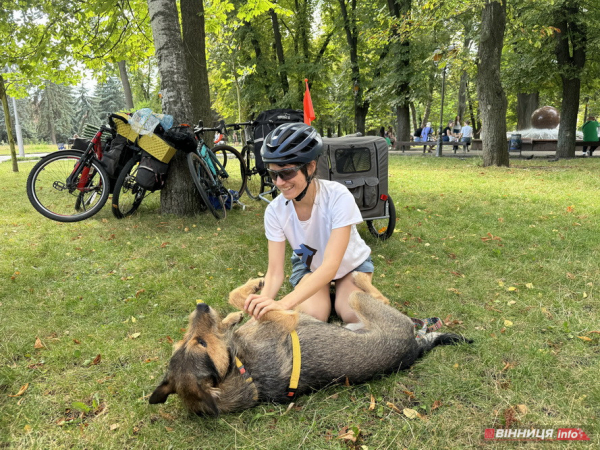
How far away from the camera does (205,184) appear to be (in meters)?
6.55

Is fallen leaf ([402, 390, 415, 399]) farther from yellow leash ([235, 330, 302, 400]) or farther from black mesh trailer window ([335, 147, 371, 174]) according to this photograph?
black mesh trailer window ([335, 147, 371, 174])

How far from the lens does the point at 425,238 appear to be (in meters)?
5.68

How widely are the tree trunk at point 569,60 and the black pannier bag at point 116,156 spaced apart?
15.7 m

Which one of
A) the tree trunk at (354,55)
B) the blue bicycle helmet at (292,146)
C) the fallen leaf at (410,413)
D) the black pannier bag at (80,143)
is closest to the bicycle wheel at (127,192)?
the black pannier bag at (80,143)

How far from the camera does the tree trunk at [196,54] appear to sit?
25.5 feet

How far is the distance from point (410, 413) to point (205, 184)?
5.17 m

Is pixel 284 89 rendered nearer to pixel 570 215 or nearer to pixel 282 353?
pixel 570 215

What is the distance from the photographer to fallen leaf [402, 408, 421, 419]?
2.30m

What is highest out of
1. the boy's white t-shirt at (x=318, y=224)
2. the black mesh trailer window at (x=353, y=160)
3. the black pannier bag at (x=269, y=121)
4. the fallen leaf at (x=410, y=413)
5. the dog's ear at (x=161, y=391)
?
the black pannier bag at (x=269, y=121)

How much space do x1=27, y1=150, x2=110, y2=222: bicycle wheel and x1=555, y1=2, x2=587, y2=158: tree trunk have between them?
1623 cm

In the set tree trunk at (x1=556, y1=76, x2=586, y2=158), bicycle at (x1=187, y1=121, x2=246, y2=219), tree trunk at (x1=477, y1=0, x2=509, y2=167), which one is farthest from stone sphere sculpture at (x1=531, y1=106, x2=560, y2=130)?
bicycle at (x1=187, y1=121, x2=246, y2=219)

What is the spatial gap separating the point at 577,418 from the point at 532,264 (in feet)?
8.94

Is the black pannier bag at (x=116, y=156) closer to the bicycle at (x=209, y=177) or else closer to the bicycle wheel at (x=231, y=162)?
the bicycle at (x=209, y=177)

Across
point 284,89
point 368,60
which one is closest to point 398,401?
point 284,89
